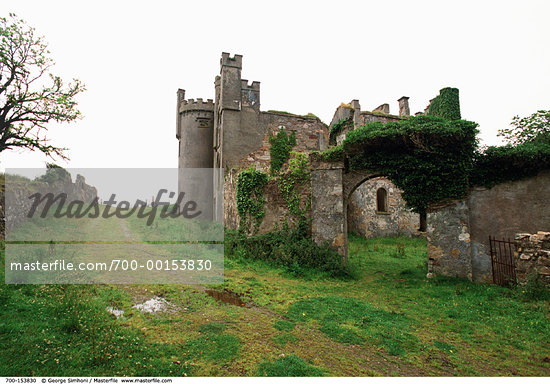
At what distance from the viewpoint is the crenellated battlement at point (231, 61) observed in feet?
63.5

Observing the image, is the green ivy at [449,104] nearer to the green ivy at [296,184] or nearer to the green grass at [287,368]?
the green ivy at [296,184]

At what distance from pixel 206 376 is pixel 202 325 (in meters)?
1.65

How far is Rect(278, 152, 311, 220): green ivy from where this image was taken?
12141 millimetres

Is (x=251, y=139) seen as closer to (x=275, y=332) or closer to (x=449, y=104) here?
(x=449, y=104)

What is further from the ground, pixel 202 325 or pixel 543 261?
pixel 543 261

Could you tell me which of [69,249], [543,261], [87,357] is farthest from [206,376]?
[69,249]

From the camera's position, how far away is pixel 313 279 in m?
9.65

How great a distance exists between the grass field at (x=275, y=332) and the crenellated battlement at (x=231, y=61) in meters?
15.4

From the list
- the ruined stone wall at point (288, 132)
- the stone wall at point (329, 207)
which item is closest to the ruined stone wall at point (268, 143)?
the ruined stone wall at point (288, 132)

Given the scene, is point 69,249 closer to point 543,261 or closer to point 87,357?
point 87,357

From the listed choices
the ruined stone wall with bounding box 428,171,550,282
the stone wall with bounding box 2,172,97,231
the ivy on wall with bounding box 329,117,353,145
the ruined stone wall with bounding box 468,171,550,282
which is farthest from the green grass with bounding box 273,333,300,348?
the ivy on wall with bounding box 329,117,353,145

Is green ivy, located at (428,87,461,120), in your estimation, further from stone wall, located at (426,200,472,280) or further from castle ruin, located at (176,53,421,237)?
castle ruin, located at (176,53,421,237)

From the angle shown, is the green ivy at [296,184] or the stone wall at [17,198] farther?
the stone wall at [17,198]

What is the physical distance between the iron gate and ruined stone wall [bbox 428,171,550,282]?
16 centimetres
